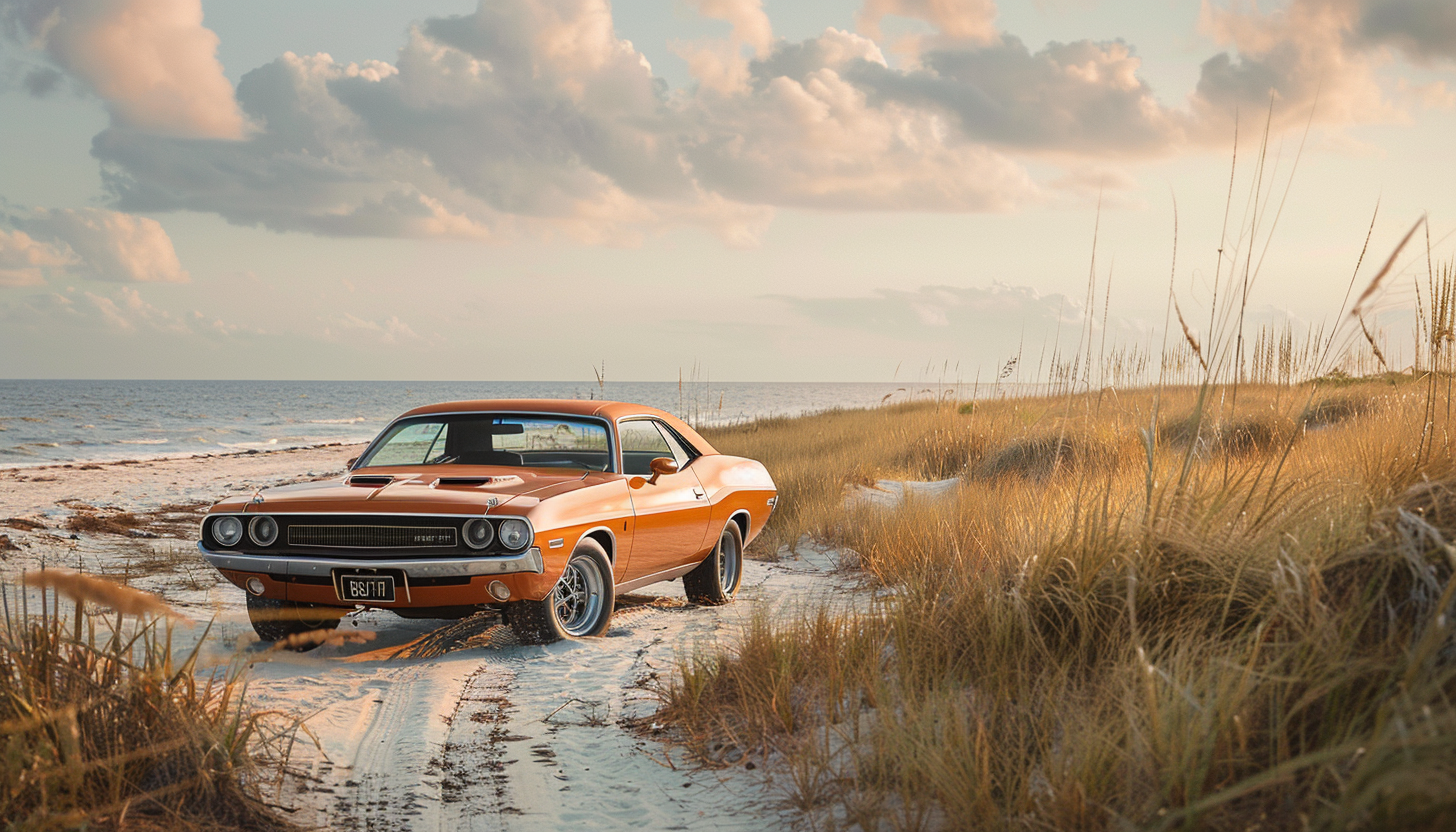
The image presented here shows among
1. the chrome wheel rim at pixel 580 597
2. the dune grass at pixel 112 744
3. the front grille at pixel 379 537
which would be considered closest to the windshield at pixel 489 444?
the chrome wheel rim at pixel 580 597

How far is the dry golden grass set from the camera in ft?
8.28

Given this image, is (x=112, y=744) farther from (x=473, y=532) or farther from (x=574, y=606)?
(x=574, y=606)

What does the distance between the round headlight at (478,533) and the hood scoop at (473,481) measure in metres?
0.54

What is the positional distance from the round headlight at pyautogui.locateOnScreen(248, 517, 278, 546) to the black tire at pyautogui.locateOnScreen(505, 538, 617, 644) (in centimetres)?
138

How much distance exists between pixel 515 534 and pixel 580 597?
3.37 feet

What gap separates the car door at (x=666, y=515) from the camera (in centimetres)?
658

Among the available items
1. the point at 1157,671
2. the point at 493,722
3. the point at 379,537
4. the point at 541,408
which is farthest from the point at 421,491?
the point at 1157,671

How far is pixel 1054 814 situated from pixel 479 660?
3.75 meters

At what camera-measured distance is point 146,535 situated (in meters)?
12.6

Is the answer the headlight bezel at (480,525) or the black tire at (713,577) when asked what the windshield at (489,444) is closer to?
the black tire at (713,577)

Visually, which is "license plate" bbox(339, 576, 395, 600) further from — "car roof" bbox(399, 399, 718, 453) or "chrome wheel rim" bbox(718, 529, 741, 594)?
"chrome wheel rim" bbox(718, 529, 741, 594)

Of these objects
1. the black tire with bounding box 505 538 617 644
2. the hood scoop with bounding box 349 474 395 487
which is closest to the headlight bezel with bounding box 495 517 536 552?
the black tire with bounding box 505 538 617 644

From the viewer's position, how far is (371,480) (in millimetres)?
6125

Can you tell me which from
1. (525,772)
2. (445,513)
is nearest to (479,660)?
(445,513)
